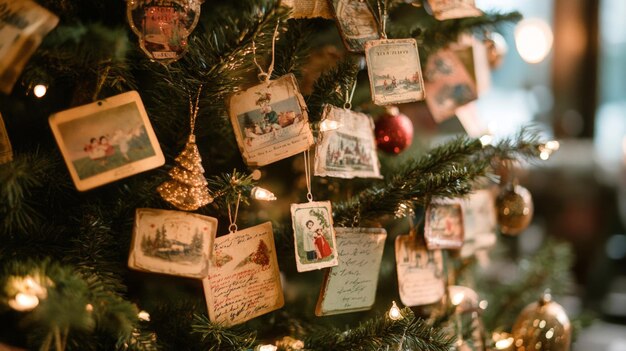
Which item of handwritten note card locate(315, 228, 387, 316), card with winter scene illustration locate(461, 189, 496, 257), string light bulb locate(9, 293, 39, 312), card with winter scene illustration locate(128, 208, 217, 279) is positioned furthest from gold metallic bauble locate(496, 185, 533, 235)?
string light bulb locate(9, 293, 39, 312)

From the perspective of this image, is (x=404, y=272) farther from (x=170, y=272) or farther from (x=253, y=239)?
(x=170, y=272)

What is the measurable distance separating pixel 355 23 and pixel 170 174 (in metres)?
0.30

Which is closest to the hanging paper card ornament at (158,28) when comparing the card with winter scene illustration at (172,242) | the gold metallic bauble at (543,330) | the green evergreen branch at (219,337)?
the card with winter scene illustration at (172,242)

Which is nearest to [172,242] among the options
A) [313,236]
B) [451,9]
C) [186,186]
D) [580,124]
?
[186,186]

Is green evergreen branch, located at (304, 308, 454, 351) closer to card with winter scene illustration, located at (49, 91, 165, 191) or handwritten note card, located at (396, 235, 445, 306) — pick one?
handwritten note card, located at (396, 235, 445, 306)

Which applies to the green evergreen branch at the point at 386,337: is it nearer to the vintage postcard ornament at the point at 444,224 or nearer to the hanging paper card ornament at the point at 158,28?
the vintage postcard ornament at the point at 444,224

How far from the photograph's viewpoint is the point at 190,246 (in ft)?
1.97

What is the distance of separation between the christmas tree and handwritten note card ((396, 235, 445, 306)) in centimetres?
1

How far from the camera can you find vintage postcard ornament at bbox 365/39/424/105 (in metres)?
0.69

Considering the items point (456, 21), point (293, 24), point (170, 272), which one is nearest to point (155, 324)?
point (170, 272)

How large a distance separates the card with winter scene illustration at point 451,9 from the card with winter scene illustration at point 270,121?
0.24m

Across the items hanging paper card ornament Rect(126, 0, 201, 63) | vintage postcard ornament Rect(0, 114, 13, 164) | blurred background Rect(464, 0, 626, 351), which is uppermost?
hanging paper card ornament Rect(126, 0, 201, 63)

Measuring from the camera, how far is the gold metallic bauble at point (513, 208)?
90 centimetres

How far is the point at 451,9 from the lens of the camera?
762mm
